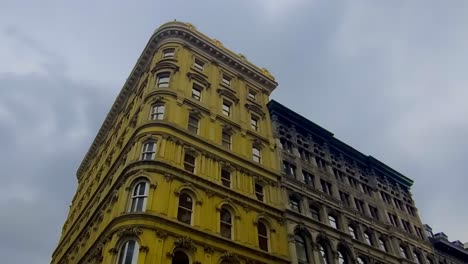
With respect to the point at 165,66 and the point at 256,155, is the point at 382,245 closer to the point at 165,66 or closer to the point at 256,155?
the point at 256,155

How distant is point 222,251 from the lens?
2481cm

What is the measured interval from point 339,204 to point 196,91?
16530 mm

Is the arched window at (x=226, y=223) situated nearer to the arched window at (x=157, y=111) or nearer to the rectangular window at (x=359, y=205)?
the arched window at (x=157, y=111)

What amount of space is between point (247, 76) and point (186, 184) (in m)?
18.4

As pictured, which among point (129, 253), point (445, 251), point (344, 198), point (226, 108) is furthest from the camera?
point (445, 251)

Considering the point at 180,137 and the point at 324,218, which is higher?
the point at 180,137

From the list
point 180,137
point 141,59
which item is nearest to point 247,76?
point 141,59

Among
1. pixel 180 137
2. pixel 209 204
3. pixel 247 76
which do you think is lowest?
pixel 209 204

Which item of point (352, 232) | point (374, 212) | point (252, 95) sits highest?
point (252, 95)

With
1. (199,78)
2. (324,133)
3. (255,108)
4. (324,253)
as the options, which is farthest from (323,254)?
(199,78)

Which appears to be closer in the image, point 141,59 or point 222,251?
point 222,251

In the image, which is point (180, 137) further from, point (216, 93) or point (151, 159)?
point (216, 93)

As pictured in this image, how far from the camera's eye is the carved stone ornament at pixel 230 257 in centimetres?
2458

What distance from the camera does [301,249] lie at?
30453 millimetres
